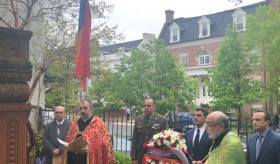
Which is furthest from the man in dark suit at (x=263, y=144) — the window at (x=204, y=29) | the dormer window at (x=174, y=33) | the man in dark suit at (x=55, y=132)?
the dormer window at (x=174, y=33)

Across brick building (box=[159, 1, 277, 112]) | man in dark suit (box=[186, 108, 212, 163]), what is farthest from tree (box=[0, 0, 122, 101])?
brick building (box=[159, 1, 277, 112])

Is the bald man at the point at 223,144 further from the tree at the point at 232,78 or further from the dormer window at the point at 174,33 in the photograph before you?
the dormer window at the point at 174,33

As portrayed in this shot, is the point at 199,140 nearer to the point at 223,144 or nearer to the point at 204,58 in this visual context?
the point at 223,144

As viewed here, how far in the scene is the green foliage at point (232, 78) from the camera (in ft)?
79.8

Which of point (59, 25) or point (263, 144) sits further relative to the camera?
point (59, 25)

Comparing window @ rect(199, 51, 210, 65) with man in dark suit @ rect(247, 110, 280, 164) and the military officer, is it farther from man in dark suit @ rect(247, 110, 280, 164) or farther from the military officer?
man in dark suit @ rect(247, 110, 280, 164)

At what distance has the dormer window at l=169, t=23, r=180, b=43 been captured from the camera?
44094mm

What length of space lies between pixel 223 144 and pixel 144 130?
9.07 ft

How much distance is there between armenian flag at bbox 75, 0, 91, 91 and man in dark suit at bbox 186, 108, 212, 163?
14.3 feet

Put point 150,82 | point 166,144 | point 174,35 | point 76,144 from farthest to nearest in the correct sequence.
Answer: point 174,35 < point 150,82 < point 76,144 < point 166,144

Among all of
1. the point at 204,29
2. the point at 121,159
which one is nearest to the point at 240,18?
the point at 204,29

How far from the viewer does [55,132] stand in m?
6.79

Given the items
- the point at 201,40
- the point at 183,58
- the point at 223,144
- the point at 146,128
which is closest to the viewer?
the point at 223,144

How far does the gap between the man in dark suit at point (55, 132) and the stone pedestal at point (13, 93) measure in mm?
3809
